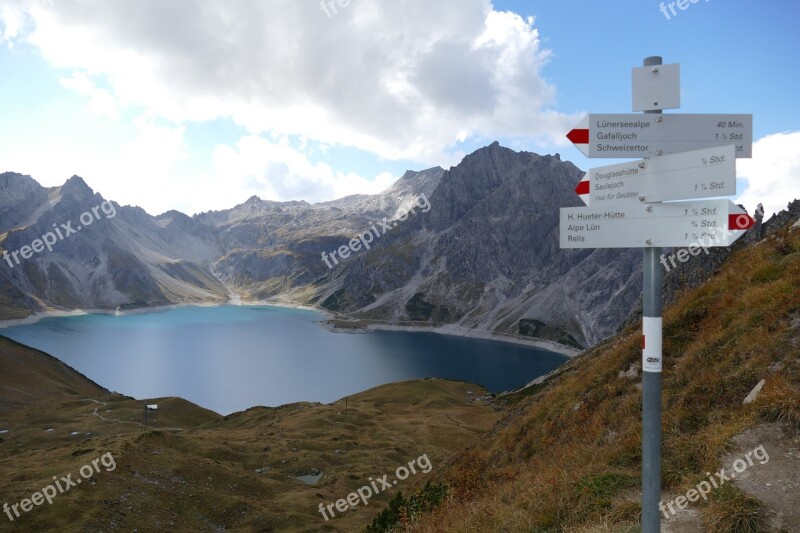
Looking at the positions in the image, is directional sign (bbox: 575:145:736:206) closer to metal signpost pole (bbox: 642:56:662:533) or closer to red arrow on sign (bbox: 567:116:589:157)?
red arrow on sign (bbox: 567:116:589:157)

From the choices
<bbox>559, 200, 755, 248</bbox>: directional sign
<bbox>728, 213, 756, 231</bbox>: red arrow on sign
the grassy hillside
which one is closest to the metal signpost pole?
<bbox>559, 200, 755, 248</bbox>: directional sign

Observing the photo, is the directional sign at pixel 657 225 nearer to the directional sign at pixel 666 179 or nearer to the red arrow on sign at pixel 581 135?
the directional sign at pixel 666 179

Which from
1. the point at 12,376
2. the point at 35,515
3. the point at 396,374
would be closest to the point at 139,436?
the point at 35,515

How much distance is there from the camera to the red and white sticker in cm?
543

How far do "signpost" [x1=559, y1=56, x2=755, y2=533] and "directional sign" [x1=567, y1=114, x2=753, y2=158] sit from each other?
1 centimetres

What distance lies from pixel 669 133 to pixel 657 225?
1336 millimetres

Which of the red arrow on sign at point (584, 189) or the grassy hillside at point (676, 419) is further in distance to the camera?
the grassy hillside at point (676, 419)

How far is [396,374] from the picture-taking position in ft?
519

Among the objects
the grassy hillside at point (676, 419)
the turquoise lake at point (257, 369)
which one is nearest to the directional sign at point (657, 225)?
the grassy hillside at point (676, 419)

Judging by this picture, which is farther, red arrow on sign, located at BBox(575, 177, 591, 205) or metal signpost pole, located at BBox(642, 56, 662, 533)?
red arrow on sign, located at BBox(575, 177, 591, 205)

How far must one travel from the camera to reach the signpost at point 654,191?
5.39m

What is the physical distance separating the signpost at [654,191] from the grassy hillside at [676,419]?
3.97 m

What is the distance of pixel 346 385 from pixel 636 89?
459 feet

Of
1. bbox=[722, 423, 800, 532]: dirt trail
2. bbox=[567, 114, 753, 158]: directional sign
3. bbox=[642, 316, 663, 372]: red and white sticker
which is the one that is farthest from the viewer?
bbox=[722, 423, 800, 532]: dirt trail
